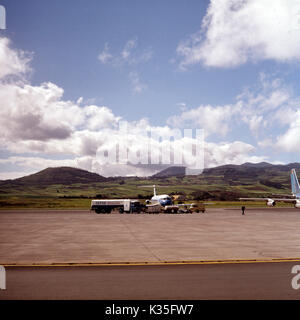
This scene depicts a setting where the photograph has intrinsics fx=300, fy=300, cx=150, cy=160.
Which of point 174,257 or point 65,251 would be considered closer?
point 174,257

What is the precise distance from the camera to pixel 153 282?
13.2 m

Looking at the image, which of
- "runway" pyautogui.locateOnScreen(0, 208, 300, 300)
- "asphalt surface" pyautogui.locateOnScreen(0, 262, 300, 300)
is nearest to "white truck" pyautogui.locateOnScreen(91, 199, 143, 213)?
"runway" pyautogui.locateOnScreen(0, 208, 300, 300)

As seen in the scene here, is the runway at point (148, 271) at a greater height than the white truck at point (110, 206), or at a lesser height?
greater

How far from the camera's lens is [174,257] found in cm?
1908

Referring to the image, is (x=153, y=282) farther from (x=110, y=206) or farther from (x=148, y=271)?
(x=110, y=206)

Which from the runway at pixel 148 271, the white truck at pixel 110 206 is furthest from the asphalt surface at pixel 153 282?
the white truck at pixel 110 206

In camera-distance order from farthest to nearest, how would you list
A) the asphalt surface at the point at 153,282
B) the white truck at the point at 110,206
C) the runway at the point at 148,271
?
the white truck at the point at 110,206, the runway at the point at 148,271, the asphalt surface at the point at 153,282

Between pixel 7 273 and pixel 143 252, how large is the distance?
8.98m

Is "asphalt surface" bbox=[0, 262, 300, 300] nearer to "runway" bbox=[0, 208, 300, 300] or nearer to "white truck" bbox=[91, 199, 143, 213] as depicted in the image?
"runway" bbox=[0, 208, 300, 300]

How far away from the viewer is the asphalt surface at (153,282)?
37.7 feet

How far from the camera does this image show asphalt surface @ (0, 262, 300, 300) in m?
11.5

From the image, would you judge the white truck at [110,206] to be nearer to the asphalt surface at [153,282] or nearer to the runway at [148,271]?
the runway at [148,271]
